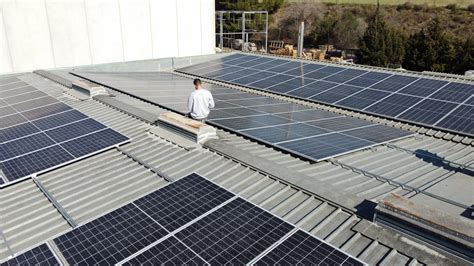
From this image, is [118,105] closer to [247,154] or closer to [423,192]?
[247,154]

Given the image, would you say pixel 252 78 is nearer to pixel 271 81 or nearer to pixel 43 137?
pixel 271 81

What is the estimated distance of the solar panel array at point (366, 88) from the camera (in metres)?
15.3

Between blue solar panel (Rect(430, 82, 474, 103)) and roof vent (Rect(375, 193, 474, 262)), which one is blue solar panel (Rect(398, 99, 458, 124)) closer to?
blue solar panel (Rect(430, 82, 474, 103))

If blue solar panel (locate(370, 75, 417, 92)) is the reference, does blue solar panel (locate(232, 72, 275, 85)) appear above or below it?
below

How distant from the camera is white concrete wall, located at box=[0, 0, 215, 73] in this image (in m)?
21.7

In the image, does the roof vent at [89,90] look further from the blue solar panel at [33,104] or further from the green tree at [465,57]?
the green tree at [465,57]

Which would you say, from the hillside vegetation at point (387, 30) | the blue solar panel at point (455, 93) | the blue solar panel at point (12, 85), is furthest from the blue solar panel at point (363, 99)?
the hillside vegetation at point (387, 30)

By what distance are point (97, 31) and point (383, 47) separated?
38208 mm

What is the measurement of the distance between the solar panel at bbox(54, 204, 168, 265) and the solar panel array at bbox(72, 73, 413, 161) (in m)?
5.23

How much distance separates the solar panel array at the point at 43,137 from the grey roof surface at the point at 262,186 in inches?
13.4

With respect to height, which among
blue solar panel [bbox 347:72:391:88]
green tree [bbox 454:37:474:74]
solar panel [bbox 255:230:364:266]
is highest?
blue solar panel [bbox 347:72:391:88]

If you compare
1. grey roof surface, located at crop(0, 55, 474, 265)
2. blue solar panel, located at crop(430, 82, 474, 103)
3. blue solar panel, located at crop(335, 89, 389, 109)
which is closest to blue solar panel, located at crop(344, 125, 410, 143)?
grey roof surface, located at crop(0, 55, 474, 265)

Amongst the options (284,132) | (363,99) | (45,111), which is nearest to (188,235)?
(284,132)

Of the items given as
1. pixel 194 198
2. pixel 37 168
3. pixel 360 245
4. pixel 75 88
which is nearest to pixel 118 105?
pixel 75 88
